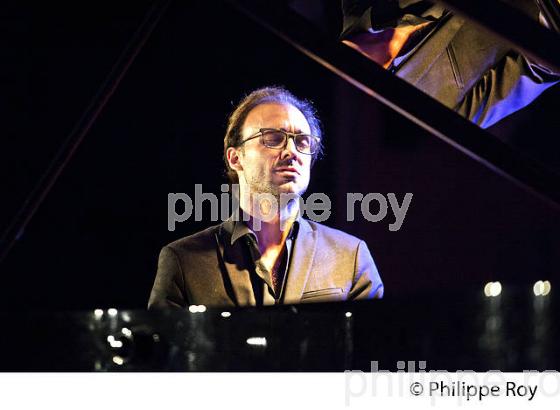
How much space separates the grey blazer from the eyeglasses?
261mm

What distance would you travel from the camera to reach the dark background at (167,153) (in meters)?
2.62

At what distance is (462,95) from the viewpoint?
2.88 metres

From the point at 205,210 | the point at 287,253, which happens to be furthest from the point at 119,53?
the point at 287,253

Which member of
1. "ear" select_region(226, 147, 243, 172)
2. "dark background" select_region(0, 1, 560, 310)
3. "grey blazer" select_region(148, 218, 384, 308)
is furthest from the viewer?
"ear" select_region(226, 147, 243, 172)

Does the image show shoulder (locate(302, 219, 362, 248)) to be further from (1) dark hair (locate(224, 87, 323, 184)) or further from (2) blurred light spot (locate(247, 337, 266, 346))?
(2) blurred light spot (locate(247, 337, 266, 346))

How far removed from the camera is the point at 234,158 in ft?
9.57

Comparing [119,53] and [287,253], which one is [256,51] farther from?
[287,253]

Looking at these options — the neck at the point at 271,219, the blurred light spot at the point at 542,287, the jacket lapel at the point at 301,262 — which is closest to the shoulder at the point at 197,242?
the neck at the point at 271,219

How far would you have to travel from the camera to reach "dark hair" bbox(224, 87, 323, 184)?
2.84 meters

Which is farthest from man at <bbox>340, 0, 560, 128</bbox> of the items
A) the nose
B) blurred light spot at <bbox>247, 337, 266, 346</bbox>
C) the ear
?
blurred light spot at <bbox>247, 337, 266, 346</bbox>

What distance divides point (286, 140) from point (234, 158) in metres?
0.21

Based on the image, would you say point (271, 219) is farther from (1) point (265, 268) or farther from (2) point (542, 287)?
(2) point (542, 287)

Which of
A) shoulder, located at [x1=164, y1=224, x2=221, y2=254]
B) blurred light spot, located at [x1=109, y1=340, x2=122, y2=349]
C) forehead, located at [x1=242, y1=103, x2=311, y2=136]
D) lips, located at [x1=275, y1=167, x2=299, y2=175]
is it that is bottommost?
blurred light spot, located at [x1=109, y1=340, x2=122, y2=349]

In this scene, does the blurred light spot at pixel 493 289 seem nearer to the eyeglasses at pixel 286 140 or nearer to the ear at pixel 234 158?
the eyeglasses at pixel 286 140
